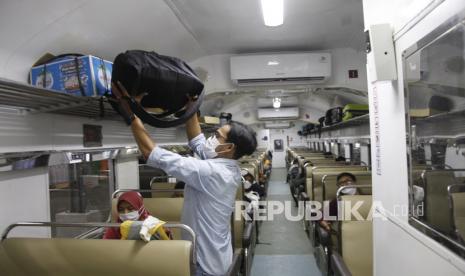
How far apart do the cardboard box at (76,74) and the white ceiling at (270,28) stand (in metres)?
1.34

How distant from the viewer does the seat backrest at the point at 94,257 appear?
1488 mm

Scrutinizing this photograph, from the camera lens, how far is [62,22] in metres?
2.33

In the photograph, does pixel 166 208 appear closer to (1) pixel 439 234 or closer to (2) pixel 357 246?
(2) pixel 357 246

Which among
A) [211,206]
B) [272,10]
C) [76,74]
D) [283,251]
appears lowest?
[283,251]

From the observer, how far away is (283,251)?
473 cm

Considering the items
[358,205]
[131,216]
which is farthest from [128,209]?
[358,205]

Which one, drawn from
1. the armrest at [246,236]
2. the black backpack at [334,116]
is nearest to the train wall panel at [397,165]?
the armrest at [246,236]

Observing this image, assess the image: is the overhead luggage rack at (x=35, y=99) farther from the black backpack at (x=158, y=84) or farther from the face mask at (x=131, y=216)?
the face mask at (x=131, y=216)

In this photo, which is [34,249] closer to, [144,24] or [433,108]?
[433,108]

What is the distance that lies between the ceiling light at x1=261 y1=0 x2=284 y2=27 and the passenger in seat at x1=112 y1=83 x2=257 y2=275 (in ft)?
4.77

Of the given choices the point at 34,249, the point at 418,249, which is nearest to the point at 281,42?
the point at 418,249

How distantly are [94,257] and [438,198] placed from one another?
1641 mm

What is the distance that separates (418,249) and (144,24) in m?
2.90

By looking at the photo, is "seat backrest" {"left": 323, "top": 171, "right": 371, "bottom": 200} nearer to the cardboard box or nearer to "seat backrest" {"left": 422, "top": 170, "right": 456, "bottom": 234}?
"seat backrest" {"left": 422, "top": 170, "right": 456, "bottom": 234}
